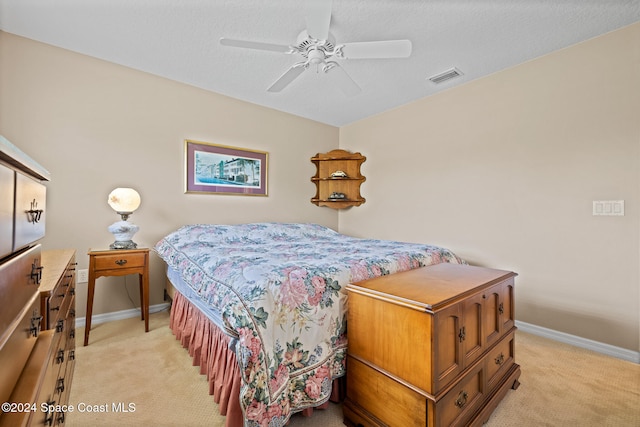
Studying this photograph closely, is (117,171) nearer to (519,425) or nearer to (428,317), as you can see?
(428,317)

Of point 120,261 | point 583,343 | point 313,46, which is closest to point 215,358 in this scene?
point 120,261

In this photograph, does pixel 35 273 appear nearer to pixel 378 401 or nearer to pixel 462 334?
pixel 378 401

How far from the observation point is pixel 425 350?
3.67ft

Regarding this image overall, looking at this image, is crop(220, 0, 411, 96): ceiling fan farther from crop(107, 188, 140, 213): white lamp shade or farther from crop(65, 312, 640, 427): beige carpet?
crop(65, 312, 640, 427): beige carpet

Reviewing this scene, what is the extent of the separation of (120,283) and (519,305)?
12.3 ft

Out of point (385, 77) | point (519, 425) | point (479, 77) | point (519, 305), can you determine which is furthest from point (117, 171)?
point (519, 305)

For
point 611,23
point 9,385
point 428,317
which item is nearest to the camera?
point 9,385

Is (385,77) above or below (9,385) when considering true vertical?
above

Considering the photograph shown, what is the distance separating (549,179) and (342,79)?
198cm

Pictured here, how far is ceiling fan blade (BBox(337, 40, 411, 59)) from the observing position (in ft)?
6.13

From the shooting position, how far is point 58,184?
7.82 ft

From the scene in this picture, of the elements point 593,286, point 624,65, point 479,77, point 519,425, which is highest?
point 479,77

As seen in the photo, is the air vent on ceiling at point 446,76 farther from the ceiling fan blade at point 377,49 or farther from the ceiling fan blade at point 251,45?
the ceiling fan blade at point 251,45

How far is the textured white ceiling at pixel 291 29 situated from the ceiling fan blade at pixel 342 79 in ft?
0.47
